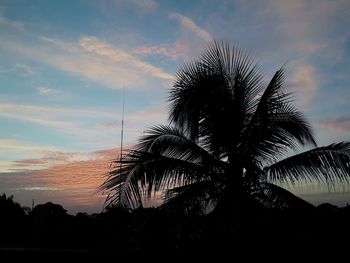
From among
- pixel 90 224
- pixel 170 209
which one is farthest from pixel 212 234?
pixel 90 224

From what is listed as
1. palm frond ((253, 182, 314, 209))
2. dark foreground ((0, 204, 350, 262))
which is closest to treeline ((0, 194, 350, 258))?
dark foreground ((0, 204, 350, 262))

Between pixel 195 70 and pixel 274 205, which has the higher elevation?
pixel 195 70

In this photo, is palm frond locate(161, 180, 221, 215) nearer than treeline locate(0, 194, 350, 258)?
No

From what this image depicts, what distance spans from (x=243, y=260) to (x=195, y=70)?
413 cm

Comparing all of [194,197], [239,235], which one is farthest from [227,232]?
[194,197]

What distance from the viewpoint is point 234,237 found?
22.6 ft

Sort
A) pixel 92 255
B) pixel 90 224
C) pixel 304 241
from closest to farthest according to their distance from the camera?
pixel 92 255, pixel 304 241, pixel 90 224

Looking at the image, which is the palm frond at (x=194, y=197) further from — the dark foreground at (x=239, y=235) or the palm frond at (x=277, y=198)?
the palm frond at (x=277, y=198)

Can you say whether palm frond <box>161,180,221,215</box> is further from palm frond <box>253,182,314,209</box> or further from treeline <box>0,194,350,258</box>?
palm frond <box>253,182,314,209</box>

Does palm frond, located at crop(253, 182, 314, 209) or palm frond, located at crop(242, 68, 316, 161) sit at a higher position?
palm frond, located at crop(242, 68, 316, 161)

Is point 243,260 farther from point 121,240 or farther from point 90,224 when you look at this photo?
point 90,224

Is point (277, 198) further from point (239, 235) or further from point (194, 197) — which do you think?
point (194, 197)

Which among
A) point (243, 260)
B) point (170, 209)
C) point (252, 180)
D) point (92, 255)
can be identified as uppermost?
point (252, 180)

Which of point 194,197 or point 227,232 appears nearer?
point 227,232
